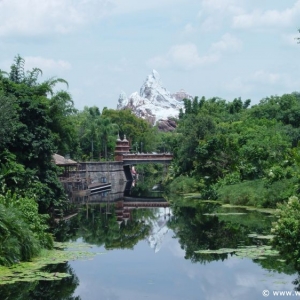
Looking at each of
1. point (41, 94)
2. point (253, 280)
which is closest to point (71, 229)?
point (41, 94)

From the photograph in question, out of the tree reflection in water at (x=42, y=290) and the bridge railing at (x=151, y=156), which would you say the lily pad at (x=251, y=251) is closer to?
the tree reflection in water at (x=42, y=290)

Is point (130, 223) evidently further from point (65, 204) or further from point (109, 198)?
point (109, 198)

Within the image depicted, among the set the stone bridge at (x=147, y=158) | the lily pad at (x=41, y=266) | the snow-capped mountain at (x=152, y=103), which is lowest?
the lily pad at (x=41, y=266)

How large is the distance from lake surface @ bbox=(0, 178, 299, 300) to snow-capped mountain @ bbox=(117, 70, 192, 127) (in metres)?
134

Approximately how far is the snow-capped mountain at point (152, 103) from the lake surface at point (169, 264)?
134m

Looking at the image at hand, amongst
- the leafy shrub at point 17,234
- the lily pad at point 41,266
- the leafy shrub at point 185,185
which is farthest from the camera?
the leafy shrub at point 185,185

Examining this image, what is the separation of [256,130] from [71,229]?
76.9 feet

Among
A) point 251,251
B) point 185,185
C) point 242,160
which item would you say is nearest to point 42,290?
point 251,251

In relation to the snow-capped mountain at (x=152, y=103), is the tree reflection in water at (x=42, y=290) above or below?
below

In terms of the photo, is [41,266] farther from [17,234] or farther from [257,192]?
[257,192]

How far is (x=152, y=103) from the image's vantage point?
615 ft

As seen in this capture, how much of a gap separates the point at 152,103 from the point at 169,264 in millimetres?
165139

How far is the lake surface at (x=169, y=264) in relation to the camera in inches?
716

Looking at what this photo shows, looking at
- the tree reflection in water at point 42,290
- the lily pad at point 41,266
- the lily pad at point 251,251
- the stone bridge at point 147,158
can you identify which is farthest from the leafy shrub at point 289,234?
the stone bridge at point 147,158
